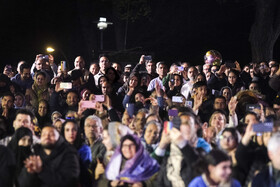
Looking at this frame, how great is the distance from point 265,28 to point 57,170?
47.5 ft

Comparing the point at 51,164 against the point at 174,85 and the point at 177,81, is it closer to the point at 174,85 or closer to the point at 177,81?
the point at 174,85

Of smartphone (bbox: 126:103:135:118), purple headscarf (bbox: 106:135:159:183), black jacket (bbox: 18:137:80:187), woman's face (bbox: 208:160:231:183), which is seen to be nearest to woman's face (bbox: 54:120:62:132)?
smartphone (bbox: 126:103:135:118)

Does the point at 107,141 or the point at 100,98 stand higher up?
the point at 100,98

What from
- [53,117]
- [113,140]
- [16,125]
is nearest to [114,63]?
[53,117]

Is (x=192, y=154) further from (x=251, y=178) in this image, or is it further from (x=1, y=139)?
(x=1, y=139)

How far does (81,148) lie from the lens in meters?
8.02

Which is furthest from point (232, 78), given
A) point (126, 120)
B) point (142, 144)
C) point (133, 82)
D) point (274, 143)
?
point (274, 143)

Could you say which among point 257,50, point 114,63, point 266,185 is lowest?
point 266,185

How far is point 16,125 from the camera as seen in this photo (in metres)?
8.62

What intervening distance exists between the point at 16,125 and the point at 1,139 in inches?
10.9

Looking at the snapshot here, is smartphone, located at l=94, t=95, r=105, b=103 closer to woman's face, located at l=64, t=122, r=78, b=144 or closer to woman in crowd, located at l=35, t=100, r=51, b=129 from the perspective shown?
woman in crowd, located at l=35, t=100, r=51, b=129

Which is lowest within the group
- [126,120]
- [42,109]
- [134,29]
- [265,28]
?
[126,120]

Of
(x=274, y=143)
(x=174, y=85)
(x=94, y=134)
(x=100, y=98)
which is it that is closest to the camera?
(x=274, y=143)

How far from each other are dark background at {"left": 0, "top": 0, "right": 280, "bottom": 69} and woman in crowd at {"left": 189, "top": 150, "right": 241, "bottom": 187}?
20.2 metres
